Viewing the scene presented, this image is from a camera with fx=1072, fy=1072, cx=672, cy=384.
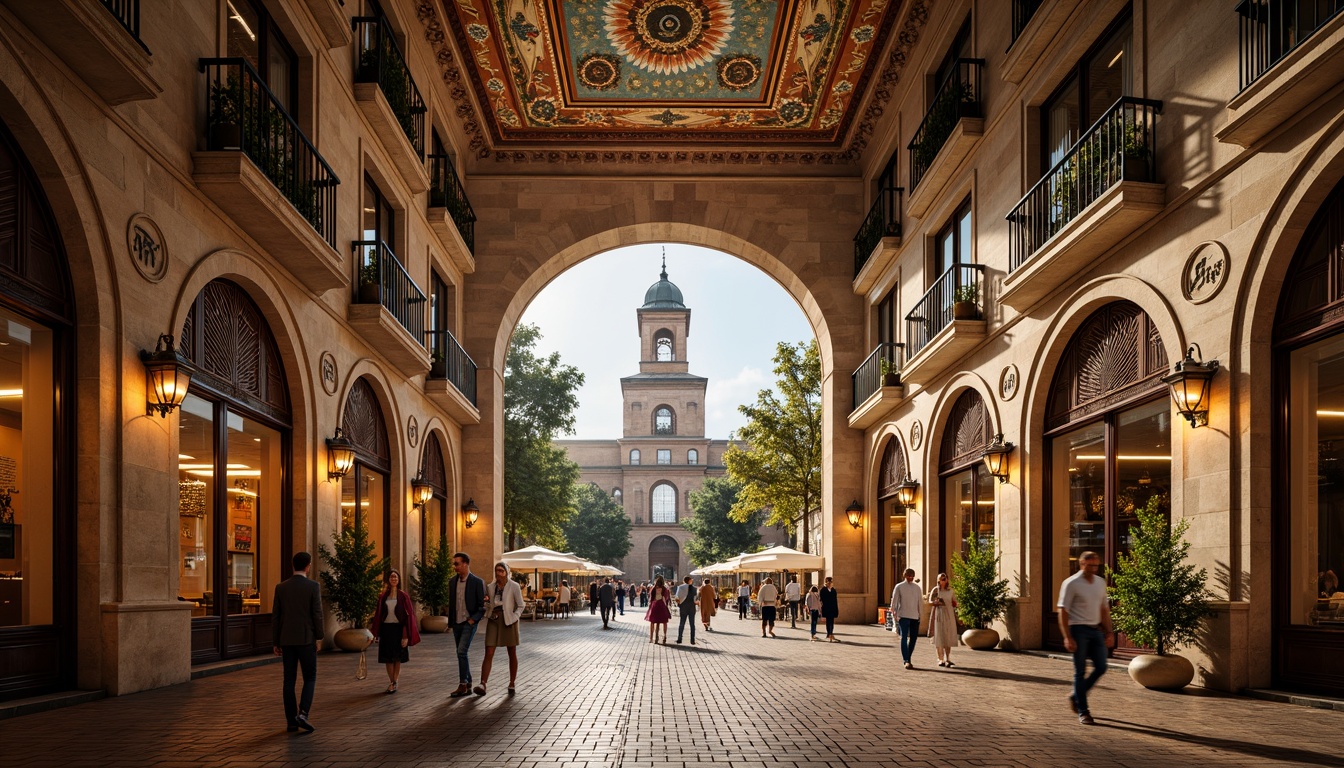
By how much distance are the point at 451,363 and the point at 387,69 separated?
7.52 meters

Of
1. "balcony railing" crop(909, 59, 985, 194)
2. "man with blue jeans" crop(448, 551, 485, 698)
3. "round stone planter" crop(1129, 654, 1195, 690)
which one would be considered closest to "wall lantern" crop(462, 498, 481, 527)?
"balcony railing" crop(909, 59, 985, 194)

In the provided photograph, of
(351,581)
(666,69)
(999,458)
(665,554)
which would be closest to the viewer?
(351,581)

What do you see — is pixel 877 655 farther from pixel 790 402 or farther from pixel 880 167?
pixel 790 402

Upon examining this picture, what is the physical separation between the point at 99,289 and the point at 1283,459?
10.9 metres

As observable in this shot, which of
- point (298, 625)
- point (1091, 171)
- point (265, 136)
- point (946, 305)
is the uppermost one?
point (265, 136)

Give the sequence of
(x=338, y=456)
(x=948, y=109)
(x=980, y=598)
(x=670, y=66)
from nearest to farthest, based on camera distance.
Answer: (x=338, y=456) < (x=980, y=598) < (x=948, y=109) < (x=670, y=66)

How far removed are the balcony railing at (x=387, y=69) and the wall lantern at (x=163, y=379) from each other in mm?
7929

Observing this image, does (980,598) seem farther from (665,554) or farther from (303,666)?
(665,554)

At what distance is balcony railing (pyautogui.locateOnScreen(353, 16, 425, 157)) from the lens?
17.1 metres

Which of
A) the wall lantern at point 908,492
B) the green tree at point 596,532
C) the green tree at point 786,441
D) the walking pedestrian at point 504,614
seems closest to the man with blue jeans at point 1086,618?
the walking pedestrian at point 504,614

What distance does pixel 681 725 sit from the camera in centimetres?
871

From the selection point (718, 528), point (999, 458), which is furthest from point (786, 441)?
point (718, 528)

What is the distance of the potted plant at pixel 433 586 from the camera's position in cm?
2089

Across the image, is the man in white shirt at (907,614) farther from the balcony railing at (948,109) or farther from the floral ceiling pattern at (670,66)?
the floral ceiling pattern at (670,66)
